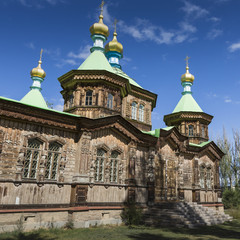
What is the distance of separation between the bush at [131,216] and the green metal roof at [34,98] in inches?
445

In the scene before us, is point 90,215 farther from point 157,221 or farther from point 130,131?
point 130,131

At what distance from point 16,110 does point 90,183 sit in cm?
512

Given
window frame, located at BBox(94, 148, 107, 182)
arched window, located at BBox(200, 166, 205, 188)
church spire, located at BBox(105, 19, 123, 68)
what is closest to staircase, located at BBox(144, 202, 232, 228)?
window frame, located at BBox(94, 148, 107, 182)

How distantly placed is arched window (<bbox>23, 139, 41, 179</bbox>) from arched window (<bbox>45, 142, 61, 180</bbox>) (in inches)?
22.9

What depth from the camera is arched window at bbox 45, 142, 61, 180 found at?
1164 cm

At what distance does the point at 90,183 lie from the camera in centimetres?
1254

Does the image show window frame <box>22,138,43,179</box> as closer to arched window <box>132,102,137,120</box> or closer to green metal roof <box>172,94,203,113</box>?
arched window <box>132,102,137,120</box>

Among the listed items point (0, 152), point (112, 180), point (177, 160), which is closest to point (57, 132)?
point (0, 152)

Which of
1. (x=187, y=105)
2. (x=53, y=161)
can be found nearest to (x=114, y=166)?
(x=53, y=161)

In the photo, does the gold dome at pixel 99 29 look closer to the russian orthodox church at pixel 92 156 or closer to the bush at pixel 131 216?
the russian orthodox church at pixel 92 156

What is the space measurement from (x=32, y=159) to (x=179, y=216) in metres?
8.27

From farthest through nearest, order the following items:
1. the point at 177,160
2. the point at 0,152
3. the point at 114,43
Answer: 1. the point at 114,43
2. the point at 177,160
3. the point at 0,152

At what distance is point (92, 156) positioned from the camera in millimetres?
12898

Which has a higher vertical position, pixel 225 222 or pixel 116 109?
pixel 116 109
